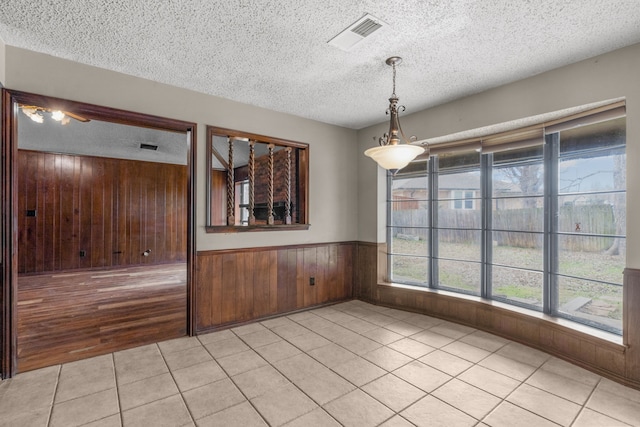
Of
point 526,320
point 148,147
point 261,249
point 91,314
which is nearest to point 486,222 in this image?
point 526,320

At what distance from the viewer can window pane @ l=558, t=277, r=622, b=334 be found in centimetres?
260

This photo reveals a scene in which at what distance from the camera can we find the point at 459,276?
3.81 m

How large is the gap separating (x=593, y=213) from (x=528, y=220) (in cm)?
54

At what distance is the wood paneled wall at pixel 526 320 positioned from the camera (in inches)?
92.8

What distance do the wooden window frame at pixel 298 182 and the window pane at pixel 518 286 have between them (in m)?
2.41

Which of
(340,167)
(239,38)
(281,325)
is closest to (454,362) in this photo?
(281,325)

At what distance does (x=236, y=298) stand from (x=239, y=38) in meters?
2.71

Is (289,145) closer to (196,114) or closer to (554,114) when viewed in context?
(196,114)

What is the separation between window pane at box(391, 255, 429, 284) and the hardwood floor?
9.50ft

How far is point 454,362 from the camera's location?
272 cm

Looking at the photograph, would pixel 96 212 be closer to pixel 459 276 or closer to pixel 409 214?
pixel 409 214

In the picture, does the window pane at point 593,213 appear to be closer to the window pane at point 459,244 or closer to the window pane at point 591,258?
the window pane at point 591,258

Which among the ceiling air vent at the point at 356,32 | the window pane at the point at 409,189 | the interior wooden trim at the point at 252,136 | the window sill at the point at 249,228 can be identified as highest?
the ceiling air vent at the point at 356,32

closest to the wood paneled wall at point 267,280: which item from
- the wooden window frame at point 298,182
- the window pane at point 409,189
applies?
the wooden window frame at point 298,182
